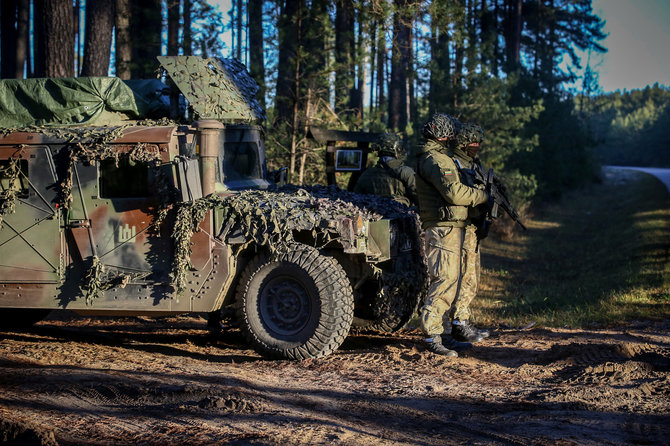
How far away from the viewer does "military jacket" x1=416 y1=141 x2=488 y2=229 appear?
6312 millimetres

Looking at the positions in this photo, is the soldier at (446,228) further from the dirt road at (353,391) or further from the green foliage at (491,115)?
the green foliage at (491,115)

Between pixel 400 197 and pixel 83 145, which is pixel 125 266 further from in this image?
pixel 400 197

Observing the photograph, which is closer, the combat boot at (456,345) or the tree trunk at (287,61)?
the combat boot at (456,345)

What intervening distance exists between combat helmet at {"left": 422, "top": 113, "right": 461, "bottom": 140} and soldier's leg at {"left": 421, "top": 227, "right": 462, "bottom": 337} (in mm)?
926

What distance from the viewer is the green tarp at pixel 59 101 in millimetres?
7156

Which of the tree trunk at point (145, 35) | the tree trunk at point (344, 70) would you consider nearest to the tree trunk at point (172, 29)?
the tree trunk at point (145, 35)

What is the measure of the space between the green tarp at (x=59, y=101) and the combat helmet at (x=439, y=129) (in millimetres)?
3216

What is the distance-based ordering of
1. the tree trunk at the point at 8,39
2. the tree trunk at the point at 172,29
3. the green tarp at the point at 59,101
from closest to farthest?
the green tarp at the point at 59,101
the tree trunk at the point at 172,29
the tree trunk at the point at 8,39

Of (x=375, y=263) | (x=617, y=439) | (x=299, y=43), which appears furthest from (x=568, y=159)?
(x=617, y=439)

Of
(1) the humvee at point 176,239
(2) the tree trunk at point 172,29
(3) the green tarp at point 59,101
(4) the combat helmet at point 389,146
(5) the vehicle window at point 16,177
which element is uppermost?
(2) the tree trunk at point 172,29

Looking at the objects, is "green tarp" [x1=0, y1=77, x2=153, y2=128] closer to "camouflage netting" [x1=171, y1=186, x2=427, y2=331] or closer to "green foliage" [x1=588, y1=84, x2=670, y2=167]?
"camouflage netting" [x1=171, y1=186, x2=427, y2=331]

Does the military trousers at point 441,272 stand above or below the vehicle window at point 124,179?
below

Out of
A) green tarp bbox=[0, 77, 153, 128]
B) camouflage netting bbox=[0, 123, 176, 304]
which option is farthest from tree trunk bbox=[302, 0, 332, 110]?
camouflage netting bbox=[0, 123, 176, 304]

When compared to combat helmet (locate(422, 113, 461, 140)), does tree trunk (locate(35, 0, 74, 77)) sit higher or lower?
higher
